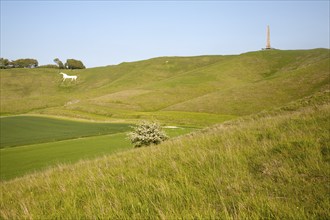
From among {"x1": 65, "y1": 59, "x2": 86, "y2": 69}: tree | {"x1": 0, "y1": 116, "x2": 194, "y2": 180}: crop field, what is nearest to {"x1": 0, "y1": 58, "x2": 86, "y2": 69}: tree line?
{"x1": 65, "y1": 59, "x2": 86, "y2": 69}: tree

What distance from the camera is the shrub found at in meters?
24.3

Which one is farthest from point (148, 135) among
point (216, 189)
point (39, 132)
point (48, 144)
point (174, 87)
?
point (174, 87)

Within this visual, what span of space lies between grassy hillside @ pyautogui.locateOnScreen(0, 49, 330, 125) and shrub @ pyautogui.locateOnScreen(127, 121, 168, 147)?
28120 millimetres

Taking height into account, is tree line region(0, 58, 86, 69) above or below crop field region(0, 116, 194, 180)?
above

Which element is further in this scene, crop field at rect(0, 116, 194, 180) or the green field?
the green field

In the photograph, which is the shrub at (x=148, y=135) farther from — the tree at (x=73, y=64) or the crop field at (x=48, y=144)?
the tree at (x=73, y=64)

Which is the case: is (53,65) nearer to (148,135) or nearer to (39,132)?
(39,132)

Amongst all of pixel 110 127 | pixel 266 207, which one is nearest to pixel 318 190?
pixel 266 207

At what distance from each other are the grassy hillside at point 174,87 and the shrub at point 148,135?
1107 inches

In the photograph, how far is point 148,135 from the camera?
957 inches

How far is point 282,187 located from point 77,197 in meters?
3.43

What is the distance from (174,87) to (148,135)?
261 ft

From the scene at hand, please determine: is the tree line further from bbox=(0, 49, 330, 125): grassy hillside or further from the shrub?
the shrub

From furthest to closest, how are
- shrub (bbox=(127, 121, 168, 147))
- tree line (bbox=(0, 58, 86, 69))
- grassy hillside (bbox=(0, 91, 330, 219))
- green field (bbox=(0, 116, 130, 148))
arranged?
1. tree line (bbox=(0, 58, 86, 69))
2. green field (bbox=(0, 116, 130, 148))
3. shrub (bbox=(127, 121, 168, 147))
4. grassy hillside (bbox=(0, 91, 330, 219))
